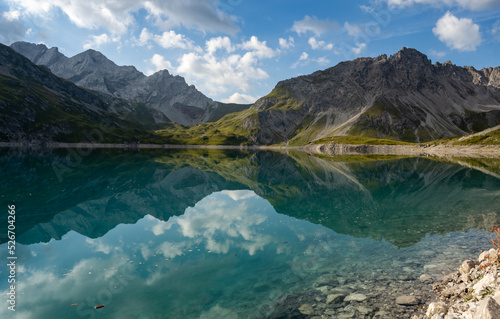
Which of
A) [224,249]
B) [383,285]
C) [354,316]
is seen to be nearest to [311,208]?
[224,249]

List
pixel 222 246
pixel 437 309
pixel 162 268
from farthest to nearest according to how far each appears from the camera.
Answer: pixel 222 246 < pixel 162 268 < pixel 437 309

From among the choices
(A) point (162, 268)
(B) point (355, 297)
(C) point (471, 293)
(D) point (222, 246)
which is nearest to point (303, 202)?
(D) point (222, 246)

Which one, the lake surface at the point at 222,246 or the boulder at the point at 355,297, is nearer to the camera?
the boulder at the point at 355,297

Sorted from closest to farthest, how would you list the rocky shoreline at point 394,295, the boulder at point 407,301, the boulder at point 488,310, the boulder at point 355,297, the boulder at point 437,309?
the boulder at point 488,310 → the boulder at point 437,309 → the rocky shoreline at point 394,295 → the boulder at point 407,301 → the boulder at point 355,297

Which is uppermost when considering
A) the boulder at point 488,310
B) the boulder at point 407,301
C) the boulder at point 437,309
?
the boulder at point 488,310

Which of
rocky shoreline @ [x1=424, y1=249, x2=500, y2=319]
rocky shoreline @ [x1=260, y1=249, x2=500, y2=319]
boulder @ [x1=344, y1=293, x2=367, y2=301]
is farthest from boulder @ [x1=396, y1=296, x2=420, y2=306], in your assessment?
boulder @ [x1=344, y1=293, x2=367, y2=301]

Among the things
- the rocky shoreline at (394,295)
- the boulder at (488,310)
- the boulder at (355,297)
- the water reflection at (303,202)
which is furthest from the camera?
the water reflection at (303,202)

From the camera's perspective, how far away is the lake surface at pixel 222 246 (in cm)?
1659

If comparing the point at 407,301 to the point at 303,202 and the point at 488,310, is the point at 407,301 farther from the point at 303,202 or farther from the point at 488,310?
the point at 303,202

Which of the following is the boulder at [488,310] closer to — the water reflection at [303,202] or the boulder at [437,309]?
the boulder at [437,309]

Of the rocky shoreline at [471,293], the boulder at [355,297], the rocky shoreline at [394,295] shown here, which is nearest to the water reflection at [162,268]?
the rocky shoreline at [394,295]

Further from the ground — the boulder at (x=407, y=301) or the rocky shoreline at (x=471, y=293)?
the rocky shoreline at (x=471, y=293)

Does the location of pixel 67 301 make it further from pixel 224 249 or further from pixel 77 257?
pixel 224 249

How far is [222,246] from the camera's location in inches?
1008
